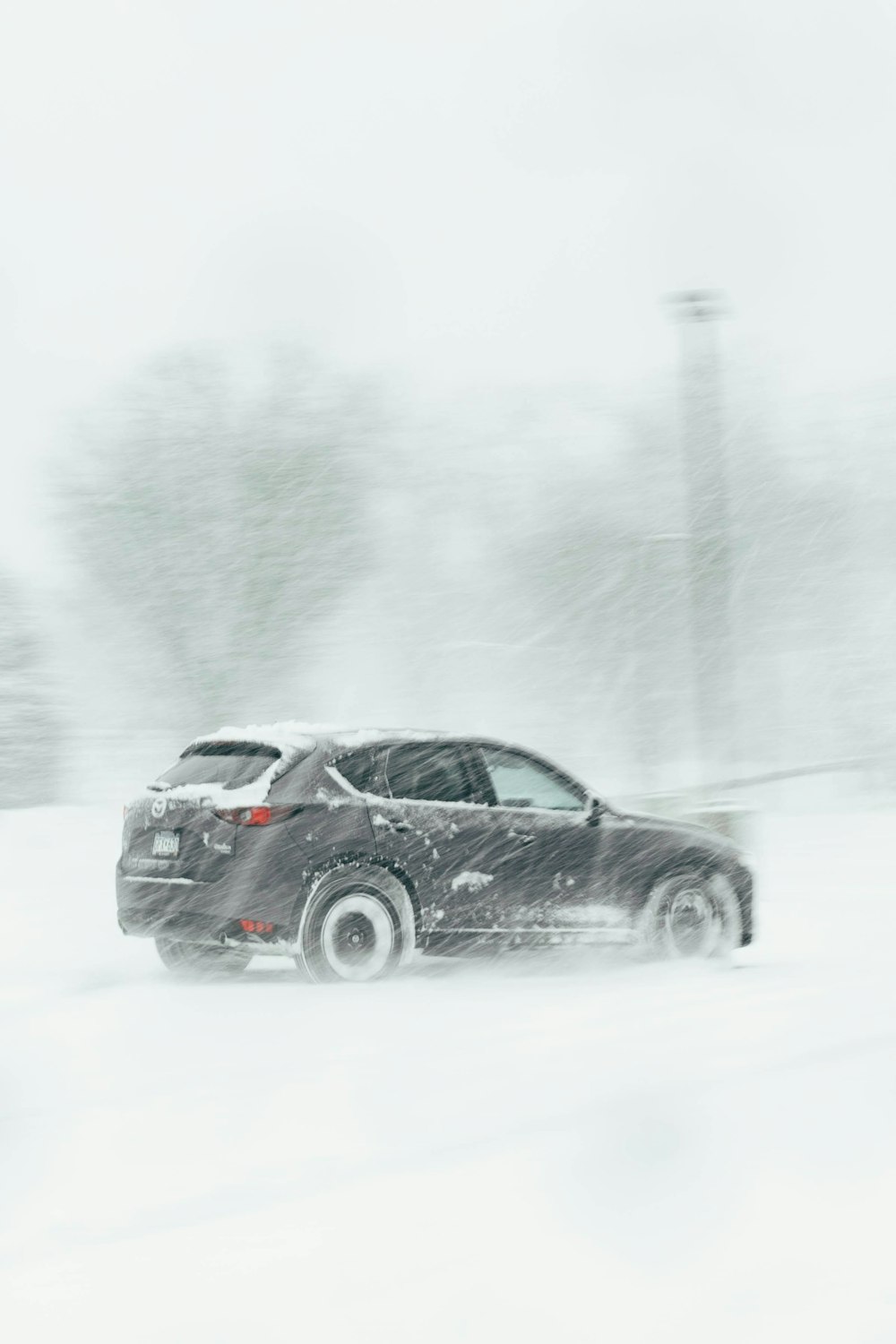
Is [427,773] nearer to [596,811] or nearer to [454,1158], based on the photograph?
[596,811]

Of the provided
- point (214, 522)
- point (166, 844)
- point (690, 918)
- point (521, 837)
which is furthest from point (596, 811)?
point (214, 522)

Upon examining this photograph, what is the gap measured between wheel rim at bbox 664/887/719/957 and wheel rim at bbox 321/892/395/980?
1768 millimetres

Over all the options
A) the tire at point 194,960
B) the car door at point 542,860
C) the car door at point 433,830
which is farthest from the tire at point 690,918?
the tire at point 194,960

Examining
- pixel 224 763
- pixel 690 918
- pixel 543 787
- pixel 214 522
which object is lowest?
pixel 690 918

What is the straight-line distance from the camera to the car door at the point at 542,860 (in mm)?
9789

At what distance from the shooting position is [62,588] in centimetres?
3869

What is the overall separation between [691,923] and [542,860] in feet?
3.51

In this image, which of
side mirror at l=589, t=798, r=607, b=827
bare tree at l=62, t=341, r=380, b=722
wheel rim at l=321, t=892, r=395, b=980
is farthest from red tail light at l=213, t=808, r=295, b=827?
bare tree at l=62, t=341, r=380, b=722

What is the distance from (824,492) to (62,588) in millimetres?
17697

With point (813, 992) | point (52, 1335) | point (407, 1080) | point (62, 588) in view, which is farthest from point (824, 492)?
point (52, 1335)

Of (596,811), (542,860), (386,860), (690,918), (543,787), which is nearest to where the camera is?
(386,860)

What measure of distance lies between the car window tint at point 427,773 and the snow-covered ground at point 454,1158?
1056 millimetres

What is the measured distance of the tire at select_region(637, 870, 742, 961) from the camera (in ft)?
33.4

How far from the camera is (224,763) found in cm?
970
